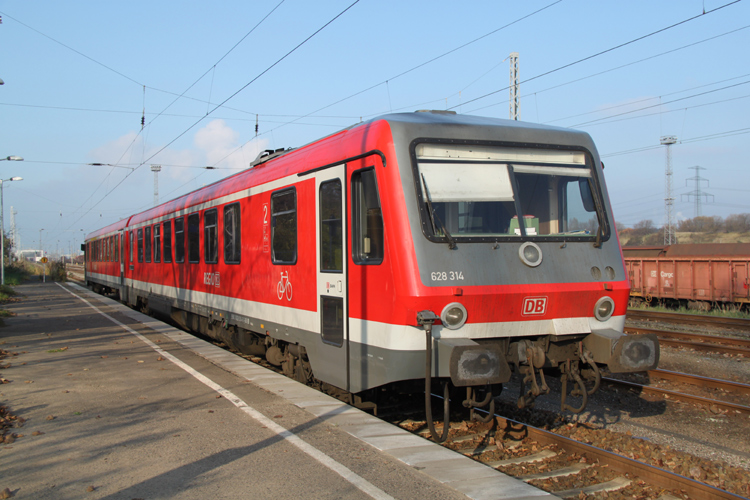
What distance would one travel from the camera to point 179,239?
45.9 ft

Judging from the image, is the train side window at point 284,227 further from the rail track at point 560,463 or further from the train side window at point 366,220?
the rail track at point 560,463

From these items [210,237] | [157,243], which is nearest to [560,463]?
[210,237]

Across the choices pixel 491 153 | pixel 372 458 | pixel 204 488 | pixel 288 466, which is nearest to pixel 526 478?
pixel 372 458

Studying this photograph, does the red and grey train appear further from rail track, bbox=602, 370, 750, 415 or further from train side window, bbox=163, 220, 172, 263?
train side window, bbox=163, 220, 172, 263

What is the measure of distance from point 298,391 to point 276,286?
5.13 feet

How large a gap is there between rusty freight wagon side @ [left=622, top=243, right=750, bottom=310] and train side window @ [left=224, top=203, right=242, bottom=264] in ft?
52.8

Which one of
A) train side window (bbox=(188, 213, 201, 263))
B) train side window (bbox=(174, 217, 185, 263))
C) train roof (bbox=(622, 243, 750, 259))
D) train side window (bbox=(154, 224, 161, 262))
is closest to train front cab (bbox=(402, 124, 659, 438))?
train side window (bbox=(188, 213, 201, 263))

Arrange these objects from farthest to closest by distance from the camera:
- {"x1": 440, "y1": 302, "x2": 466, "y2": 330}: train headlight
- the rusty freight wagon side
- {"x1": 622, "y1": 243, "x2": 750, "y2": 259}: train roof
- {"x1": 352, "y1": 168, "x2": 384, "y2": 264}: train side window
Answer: {"x1": 622, "y1": 243, "x2": 750, "y2": 259}: train roof → the rusty freight wagon side → {"x1": 352, "y1": 168, "x2": 384, "y2": 264}: train side window → {"x1": 440, "y1": 302, "x2": 466, "y2": 330}: train headlight

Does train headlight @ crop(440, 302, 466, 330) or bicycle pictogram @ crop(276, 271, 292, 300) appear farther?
bicycle pictogram @ crop(276, 271, 292, 300)

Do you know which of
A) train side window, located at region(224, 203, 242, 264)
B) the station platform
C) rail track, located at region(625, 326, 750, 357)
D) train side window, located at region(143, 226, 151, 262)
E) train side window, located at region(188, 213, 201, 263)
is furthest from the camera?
train side window, located at region(143, 226, 151, 262)

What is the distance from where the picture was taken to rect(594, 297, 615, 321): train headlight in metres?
5.98

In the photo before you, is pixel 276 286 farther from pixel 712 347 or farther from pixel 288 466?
pixel 712 347

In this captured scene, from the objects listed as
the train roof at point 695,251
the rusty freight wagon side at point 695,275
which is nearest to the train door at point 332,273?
the rusty freight wagon side at point 695,275

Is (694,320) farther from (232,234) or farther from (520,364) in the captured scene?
→ (232,234)
